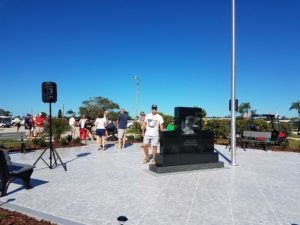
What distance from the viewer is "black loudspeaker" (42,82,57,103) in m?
8.92

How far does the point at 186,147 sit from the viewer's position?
936 centimetres

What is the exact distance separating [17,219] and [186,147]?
5.89 metres

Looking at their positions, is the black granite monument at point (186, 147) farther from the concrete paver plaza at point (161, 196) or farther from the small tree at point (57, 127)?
the small tree at point (57, 127)

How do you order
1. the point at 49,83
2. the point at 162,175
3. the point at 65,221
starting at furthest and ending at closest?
the point at 49,83, the point at 162,175, the point at 65,221

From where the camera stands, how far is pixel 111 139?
64.2ft

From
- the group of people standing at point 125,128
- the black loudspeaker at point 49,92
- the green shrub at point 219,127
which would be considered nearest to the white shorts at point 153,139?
the group of people standing at point 125,128

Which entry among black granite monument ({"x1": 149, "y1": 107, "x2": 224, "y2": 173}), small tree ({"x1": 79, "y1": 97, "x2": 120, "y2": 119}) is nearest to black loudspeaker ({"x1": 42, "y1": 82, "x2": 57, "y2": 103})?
black granite monument ({"x1": 149, "y1": 107, "x2": 224, "y2": 173})

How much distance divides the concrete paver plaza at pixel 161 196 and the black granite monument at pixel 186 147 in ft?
1.33

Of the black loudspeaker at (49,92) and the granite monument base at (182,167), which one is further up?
the black loudspeaker at (49,92)

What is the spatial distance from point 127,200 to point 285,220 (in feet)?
9.67

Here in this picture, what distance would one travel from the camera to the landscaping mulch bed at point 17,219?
14.4ft

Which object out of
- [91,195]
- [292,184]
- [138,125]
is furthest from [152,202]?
[138,125]

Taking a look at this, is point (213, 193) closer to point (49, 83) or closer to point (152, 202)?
point (152, 202)

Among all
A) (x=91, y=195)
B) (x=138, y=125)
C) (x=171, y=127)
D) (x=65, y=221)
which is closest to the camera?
(x=65, y=221)
